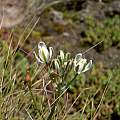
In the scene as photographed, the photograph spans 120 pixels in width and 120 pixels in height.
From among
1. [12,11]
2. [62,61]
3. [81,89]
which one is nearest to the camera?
[62,61]

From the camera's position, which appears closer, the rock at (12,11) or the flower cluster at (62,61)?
the flower cluster at (62,61)

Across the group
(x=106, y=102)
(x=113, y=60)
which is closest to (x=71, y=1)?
(x=113, y=60)

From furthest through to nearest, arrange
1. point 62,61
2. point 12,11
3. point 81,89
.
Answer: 1. point 12,11
2. point 81,89
3. point 62,61

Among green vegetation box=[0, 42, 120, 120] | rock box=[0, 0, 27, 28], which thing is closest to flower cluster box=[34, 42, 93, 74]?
green vegetation box=[0, 42, 120, 120]

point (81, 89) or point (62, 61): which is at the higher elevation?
point (62, 61)

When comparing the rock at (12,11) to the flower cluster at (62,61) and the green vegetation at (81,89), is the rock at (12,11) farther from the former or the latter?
the flower cluster at (62,61)

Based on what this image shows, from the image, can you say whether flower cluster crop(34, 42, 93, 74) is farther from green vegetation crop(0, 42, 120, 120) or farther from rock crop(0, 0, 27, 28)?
rock crop(0, 0, 27, 28)

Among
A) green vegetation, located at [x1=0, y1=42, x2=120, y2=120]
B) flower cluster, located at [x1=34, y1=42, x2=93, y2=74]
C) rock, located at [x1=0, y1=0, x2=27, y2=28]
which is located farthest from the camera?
rock, located at [x1=0, y1=0, x2=27, y2=28]

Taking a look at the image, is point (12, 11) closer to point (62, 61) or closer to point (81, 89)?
point (81, 89)

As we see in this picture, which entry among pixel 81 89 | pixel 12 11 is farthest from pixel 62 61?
pixel 12 11

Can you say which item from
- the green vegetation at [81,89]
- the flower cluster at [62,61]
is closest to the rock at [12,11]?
the green vegetation at [81,89]

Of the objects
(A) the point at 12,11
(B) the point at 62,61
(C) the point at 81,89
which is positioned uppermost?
(B) the point at 62,61

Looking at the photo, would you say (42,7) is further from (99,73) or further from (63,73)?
(63,73)
